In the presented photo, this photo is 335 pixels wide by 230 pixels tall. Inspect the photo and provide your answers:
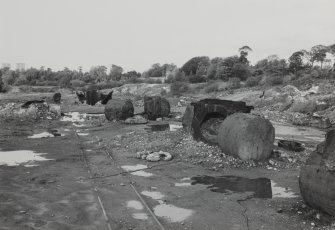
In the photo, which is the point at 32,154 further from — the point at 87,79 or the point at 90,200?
the point at 87,79

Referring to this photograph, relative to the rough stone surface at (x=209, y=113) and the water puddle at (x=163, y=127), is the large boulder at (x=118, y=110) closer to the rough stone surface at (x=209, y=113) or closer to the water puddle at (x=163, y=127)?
the water puddle at (x=163, y=127)

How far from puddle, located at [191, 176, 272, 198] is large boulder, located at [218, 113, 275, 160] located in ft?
4.64

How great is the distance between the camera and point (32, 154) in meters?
15.9

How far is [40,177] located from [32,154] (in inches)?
161

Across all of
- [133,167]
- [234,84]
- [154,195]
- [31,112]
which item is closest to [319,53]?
[234,84]

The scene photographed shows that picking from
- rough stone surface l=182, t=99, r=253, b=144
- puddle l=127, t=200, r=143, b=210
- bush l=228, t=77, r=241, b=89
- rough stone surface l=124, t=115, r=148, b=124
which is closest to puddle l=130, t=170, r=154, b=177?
puddle l=127, t=200, r=143, b=210

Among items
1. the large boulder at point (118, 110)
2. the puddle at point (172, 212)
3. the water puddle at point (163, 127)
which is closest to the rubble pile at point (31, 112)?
the large boulder at point (118, 110)

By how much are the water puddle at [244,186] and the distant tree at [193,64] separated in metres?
82.7

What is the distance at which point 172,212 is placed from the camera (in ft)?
29.7

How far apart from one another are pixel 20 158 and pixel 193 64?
83.5 m

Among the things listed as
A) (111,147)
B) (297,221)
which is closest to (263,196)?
(297,221)

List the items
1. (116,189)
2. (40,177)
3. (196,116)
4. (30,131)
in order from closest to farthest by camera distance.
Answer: (116,189) → (40,177) → (196,116) → (30,131)

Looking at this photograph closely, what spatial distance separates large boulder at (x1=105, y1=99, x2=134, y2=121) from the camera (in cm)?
2645

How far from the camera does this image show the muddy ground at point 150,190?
8.42m
